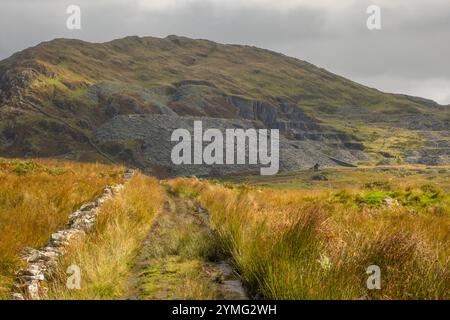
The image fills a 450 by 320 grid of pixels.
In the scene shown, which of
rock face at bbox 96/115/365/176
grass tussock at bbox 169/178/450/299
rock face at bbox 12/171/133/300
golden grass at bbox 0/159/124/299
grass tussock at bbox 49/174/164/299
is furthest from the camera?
rock face at bbox 96/115/365/176

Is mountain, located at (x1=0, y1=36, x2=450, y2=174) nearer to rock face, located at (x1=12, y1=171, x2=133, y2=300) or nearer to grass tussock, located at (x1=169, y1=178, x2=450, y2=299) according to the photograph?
rock face, located at (x1=12, y1=171, x2=133, y2=300)

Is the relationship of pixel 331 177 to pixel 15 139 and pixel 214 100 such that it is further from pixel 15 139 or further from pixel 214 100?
pixel 214 100

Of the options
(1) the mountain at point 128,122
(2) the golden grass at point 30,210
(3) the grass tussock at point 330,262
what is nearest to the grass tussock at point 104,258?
(2) the golden grass at point 30,210

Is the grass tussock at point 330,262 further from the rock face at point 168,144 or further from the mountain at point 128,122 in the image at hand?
the mountain at point 128,122

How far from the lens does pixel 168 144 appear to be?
107m

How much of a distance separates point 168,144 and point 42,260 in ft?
331

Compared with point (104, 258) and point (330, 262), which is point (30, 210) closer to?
point (104, 258)

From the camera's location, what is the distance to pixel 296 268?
574 cm

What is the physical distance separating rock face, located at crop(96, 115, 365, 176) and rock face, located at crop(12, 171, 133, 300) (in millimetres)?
86400

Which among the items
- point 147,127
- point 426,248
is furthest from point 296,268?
point 147,127

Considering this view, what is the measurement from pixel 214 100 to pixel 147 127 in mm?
70240

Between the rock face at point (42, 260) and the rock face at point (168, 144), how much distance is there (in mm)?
86400

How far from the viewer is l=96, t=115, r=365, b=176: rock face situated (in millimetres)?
101863

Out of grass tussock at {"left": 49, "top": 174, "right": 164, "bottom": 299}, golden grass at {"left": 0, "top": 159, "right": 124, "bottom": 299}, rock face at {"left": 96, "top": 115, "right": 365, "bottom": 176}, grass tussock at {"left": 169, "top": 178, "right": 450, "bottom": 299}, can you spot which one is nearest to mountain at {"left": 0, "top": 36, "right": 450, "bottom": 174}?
rock face at {"left": 96, "top": 115, "right": 365, "bottom": 176}
